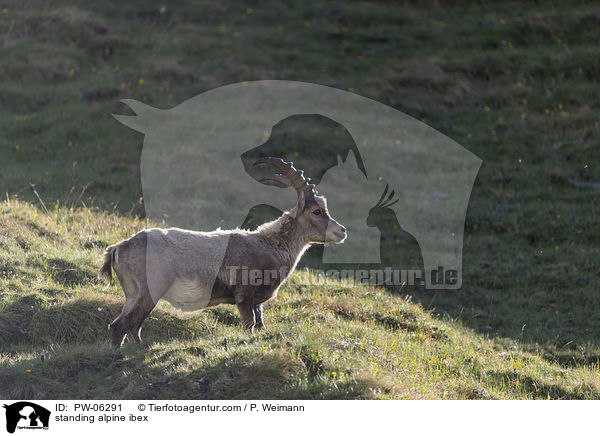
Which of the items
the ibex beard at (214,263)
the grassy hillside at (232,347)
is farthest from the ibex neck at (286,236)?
the grassy hillside at (232,347)

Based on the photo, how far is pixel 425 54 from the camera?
90.9 ft

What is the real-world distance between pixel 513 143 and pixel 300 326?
1529 cm

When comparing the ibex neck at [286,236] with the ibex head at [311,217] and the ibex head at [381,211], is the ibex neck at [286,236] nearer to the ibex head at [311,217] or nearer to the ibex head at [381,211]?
the ibex head at [311,217]

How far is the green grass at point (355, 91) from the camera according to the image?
8805 mm

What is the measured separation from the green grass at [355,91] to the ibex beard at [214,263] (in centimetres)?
52

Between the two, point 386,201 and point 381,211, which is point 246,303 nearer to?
point 381,211

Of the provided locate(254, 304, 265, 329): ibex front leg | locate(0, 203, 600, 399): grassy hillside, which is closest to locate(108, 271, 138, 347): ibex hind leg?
locate(0, 203, 600, 399): grassy hillside

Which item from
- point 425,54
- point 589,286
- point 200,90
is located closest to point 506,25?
point 425,54

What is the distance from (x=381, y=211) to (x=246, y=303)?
10980 mm

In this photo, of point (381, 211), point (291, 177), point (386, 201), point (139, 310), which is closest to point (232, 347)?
point (139, 310)

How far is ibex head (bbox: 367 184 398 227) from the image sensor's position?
754 inches
